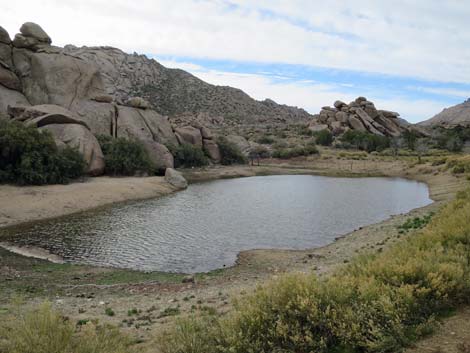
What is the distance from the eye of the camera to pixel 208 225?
72.2 feet

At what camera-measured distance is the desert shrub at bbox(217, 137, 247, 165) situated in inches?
2090

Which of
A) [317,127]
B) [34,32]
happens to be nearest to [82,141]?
[34,32]

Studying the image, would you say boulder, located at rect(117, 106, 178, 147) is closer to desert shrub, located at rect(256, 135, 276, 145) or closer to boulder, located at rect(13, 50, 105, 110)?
boulder, located at rect(13, 50, 105, 110)

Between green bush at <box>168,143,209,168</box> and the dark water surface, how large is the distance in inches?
395

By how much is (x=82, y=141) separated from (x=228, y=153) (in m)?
23.4

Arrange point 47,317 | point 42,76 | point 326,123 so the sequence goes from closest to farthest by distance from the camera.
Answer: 1. point 47,317
2. point 42,76
3. point 326,123

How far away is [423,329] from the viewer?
5547mm

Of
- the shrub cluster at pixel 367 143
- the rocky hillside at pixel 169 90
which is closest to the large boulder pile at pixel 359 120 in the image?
the shrub cluster at pixel 367 143

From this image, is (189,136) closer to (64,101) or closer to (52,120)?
(64,101)

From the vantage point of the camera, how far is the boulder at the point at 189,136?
49219 mm

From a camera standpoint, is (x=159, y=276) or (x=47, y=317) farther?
(x=159, y=276)

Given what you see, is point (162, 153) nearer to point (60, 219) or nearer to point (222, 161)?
point (222, 161)

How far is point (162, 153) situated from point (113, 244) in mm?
23322

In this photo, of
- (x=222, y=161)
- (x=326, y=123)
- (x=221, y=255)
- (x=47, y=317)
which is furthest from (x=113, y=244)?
(x=326, y=123)
